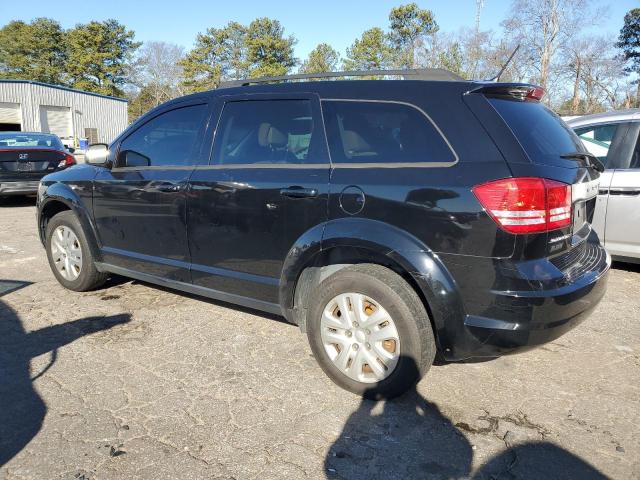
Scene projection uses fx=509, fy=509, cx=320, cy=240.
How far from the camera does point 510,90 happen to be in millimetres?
2852

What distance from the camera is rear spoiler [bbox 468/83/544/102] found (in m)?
2.75

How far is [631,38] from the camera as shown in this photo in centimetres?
3906

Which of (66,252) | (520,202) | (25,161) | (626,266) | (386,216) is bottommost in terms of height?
(626,266)

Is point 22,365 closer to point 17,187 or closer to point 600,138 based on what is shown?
point 600,138

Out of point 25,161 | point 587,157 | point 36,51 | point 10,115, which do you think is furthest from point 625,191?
point 36,51

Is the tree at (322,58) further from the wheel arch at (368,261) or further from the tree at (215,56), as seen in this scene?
the wheel arch at (368,261)

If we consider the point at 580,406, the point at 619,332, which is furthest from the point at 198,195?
the point at 619,332

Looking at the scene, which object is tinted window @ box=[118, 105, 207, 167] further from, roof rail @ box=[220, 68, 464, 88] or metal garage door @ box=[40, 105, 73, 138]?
metal garage door @ box=[40, 105, 73, 138]

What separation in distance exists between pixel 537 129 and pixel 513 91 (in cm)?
26

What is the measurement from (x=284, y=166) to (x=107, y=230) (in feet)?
6.63

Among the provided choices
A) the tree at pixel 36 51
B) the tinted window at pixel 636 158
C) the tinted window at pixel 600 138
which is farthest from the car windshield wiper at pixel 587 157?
the tree at pixel 36 51

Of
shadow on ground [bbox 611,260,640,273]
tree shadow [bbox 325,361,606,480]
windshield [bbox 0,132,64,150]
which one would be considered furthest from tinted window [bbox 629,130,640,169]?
windshield [bbox 0,132,64,150]

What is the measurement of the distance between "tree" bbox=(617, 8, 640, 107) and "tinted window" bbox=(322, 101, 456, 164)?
1695 inches

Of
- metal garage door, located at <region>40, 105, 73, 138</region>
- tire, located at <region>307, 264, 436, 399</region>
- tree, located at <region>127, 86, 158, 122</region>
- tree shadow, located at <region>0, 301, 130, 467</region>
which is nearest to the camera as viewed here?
tree shadow, located at <region>0, 301, 130, 467</region>
